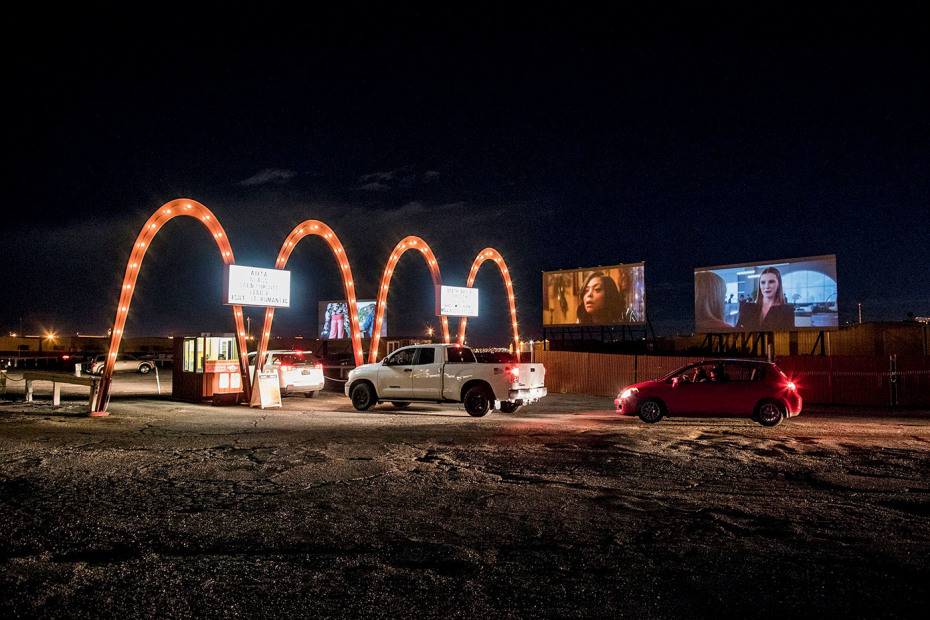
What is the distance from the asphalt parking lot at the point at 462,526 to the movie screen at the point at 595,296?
27.0 metres

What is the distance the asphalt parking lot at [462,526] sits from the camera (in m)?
4.36

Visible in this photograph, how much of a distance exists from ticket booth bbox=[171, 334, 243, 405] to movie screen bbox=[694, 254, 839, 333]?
83.6ft

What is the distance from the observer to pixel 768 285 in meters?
33.8

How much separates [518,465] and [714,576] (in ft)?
14.9

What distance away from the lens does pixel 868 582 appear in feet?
15.2

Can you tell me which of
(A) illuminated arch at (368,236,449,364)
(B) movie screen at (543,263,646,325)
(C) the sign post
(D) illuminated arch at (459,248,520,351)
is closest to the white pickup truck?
(C) the sign post

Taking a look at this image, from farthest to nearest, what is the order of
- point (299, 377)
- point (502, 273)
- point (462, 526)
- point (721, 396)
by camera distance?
1. point (502, 273)
2. point (299, 377)
3. point (721, 396)
4. point (462, 526)

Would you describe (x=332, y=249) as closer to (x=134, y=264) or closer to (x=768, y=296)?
(x=134, y=264)

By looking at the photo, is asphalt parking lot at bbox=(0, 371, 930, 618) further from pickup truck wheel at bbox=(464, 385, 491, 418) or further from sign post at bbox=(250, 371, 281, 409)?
sign post at bbox=(250, 371, 281, 409)

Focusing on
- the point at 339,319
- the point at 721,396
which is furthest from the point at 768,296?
the point at 339,319

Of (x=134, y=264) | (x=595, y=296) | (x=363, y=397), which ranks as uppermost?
(x=595, y=296)

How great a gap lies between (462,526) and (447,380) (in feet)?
35.0

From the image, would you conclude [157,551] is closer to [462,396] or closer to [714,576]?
[714,576]

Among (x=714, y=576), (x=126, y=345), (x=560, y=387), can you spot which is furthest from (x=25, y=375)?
(x=126, y=345)
